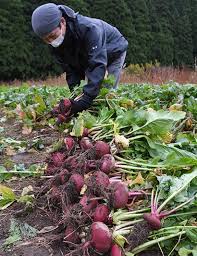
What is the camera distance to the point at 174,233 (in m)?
2.07

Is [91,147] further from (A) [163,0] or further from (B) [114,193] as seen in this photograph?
(A) [163,0]

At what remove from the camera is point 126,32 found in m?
22.3

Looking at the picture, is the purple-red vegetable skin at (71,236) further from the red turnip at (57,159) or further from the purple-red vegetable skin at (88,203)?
the red turnip at (57,159)

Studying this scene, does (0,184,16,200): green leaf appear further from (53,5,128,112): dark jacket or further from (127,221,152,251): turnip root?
(53,5,128,112): dark jacket

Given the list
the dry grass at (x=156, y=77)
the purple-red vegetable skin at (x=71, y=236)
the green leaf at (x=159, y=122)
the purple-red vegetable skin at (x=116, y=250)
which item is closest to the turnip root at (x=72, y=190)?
the purple-red vegetable skin at (x=71, y=236)

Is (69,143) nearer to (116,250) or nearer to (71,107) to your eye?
(71,107)

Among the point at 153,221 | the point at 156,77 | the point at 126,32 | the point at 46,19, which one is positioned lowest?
the point at 126,32

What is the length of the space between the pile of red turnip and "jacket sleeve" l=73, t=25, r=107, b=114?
80 cm

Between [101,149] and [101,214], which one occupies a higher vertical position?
[101,214]

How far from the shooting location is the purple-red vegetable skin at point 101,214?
2150 mm

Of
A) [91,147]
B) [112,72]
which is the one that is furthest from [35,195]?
[112,72]

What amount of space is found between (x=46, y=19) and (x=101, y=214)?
2.01 metres

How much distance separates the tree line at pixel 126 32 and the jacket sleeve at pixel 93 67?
593 inches

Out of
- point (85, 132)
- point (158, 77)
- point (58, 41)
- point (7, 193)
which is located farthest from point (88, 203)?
point (158, 77)
